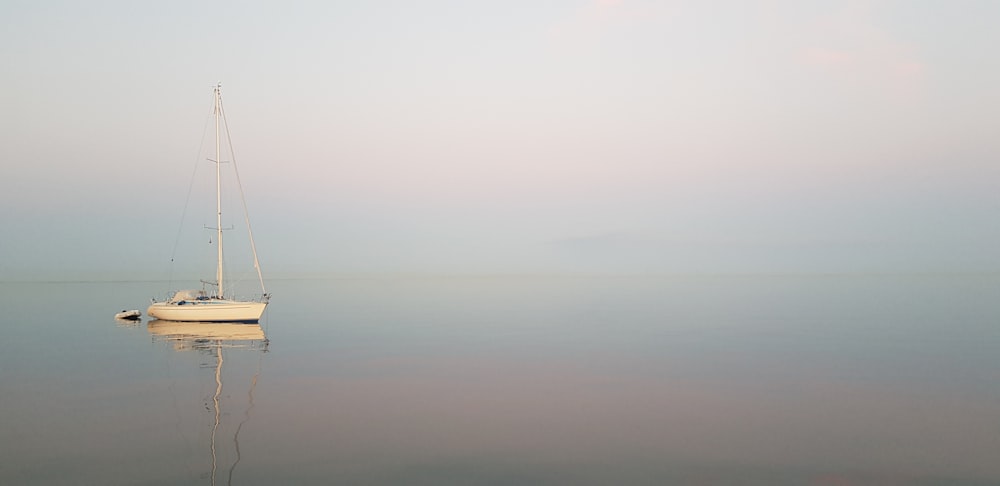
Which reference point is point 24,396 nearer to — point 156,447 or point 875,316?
point 156,447

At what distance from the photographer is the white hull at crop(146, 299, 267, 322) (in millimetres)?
63938

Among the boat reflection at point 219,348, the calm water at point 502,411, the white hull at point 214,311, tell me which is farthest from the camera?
the white hull at point 214,311

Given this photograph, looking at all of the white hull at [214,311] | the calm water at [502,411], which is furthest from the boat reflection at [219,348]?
the white hull at [214,311]

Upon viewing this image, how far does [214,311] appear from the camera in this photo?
64438 mm

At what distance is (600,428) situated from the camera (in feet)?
74.6

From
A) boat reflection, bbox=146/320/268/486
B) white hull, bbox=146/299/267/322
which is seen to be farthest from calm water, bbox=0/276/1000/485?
white hull, bbox=146/299/267/322

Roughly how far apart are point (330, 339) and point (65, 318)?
5289cm

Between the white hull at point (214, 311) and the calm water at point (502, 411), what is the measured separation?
10.9m

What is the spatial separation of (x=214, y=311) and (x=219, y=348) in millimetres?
19793

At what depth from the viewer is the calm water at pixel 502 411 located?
707 inches

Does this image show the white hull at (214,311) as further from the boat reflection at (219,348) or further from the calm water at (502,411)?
the calm water at (502,411)

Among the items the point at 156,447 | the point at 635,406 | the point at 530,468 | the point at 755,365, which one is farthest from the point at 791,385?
the point at 156,447

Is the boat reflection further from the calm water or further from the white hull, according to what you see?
the white hull

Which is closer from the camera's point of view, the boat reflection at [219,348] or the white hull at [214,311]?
the boat reflection at [219,348]
